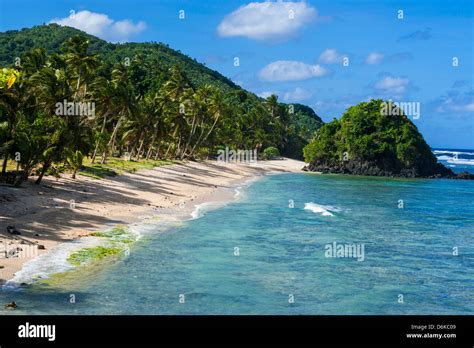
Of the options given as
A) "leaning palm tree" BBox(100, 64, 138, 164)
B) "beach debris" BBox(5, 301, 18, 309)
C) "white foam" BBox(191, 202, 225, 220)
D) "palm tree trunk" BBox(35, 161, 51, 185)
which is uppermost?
"leaning palm tree" BBox(100, 64, 138, 164)

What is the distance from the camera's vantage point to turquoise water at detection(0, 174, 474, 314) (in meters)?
18.8

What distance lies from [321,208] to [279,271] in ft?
90.3

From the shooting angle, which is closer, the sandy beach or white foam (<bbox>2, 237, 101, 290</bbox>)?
white foam (<bbox>2, 237, 101, 290</bbox>)

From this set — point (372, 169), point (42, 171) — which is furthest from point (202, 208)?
point (372, 169)

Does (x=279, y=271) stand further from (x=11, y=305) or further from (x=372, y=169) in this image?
(x=372, y=169)

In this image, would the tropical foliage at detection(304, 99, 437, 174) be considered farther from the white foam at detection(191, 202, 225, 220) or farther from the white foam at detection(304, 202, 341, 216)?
the white foam at detection(191, 202, 225, 220)

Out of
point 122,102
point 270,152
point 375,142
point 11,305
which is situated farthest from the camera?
point 270,152

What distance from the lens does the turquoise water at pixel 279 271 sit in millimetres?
18844

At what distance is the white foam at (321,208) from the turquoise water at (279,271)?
3.94 feet

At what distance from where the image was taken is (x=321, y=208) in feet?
169

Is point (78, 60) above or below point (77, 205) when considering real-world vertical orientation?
above

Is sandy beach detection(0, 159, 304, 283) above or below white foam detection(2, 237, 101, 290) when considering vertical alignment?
above

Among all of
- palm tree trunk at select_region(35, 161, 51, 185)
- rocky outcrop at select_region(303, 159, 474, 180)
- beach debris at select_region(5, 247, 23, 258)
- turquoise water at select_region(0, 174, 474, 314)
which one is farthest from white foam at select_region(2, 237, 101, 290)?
rocky outcrop at select_region(303, 159, 474, 180)

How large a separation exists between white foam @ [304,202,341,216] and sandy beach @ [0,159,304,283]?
9.51m
